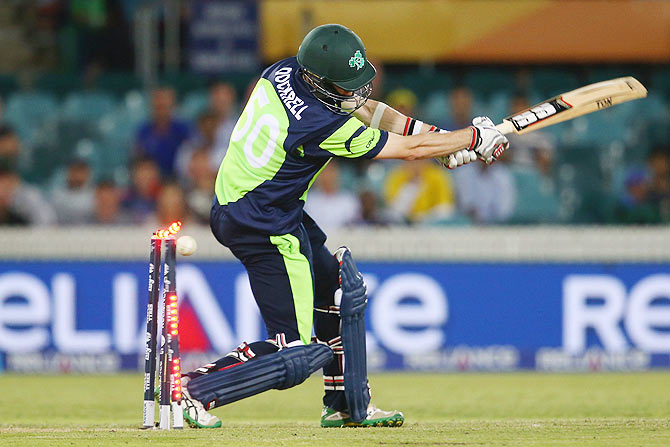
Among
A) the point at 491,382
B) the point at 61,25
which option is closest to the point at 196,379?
the point at 491,382

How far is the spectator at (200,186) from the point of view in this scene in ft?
31.6

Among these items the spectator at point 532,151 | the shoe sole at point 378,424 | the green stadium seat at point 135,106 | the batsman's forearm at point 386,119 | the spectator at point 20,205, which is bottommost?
the shoe sole at point 378,424

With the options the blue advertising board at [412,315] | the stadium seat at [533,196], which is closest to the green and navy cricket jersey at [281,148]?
the blue advertising board at [412,315]

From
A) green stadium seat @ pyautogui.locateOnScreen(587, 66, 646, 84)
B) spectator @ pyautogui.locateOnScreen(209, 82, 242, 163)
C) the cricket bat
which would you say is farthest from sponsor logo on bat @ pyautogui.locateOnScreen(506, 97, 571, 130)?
green stadium seat @ pyautogui.locateOnScreen(587, 66, 646, 84)

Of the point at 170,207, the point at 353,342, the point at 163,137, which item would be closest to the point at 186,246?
the point at 353,342

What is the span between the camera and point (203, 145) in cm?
1066

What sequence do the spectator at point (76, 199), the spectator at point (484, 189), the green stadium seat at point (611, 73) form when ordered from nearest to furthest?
the spectator at point (76, 199) < the spectator at point (484, 189) < the green stadium seat at point (611, 73)

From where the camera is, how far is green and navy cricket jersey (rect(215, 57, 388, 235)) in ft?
16.3

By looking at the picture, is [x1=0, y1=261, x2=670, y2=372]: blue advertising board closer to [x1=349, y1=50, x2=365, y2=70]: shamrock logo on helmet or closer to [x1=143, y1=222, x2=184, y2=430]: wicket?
[x1=143, y1=222, x2=184, y2=430]: wicket

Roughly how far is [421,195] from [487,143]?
4.72 metres

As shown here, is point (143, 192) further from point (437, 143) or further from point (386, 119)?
point (437, 143)

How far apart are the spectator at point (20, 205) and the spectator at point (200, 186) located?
1.26 metres

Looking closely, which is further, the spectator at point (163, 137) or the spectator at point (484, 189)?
the spectator at point (163, 137)

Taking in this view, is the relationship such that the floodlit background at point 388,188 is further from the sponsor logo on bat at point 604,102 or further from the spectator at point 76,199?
the sponsor logo on bat at point 604,102
